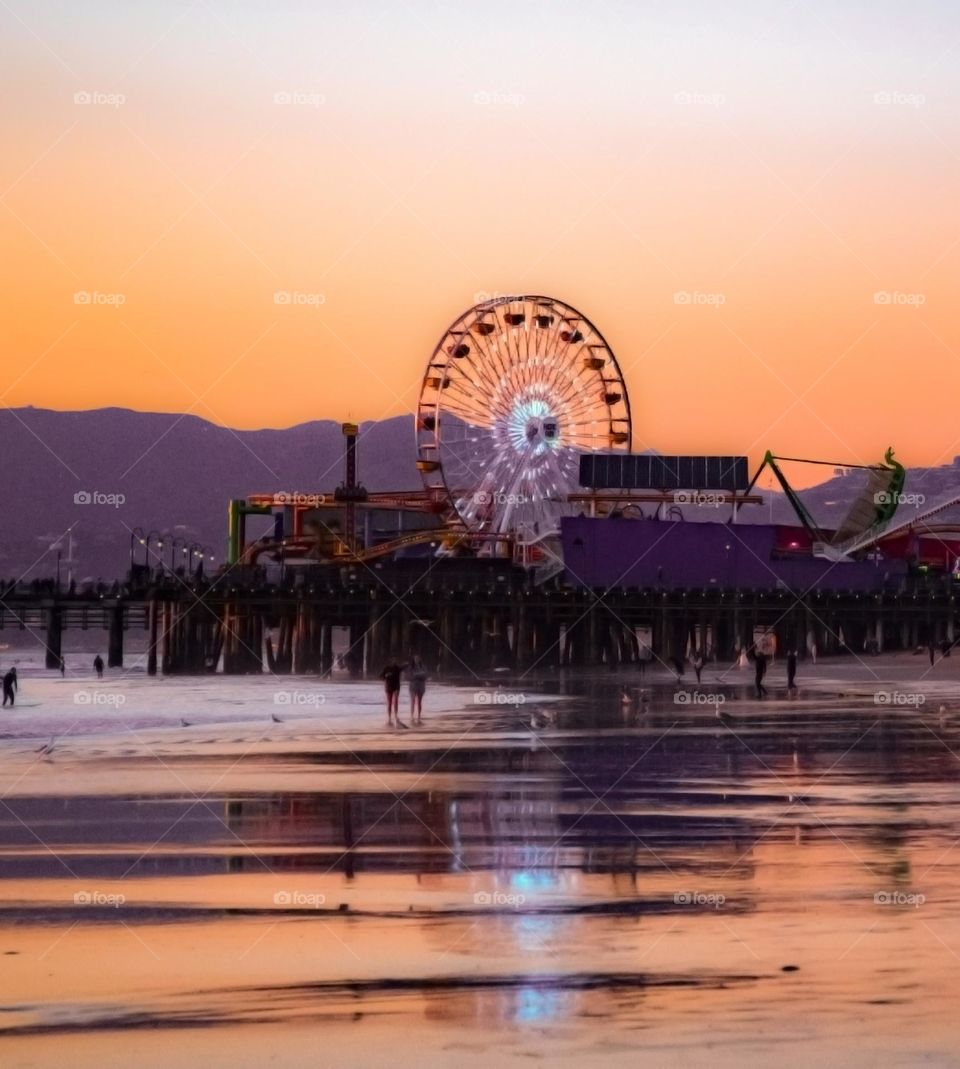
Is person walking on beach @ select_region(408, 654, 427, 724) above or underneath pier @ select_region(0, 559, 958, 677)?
underneath

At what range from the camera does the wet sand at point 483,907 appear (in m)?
10.3

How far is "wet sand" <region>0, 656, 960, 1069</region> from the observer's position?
33.9 ft

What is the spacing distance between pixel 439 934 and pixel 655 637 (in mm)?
67706

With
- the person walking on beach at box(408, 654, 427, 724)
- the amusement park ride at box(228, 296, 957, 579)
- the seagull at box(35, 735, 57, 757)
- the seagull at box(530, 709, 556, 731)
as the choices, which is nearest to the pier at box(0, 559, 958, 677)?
the amusement park ride at box(228, 296, 957, 579)

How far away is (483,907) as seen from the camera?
13.7 meters

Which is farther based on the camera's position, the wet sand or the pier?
the pier

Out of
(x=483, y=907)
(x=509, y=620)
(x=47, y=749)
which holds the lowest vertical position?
(x=483, y=907)

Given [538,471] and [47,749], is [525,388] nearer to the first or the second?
[538,471]

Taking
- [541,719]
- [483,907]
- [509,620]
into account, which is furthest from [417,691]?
[509,620]

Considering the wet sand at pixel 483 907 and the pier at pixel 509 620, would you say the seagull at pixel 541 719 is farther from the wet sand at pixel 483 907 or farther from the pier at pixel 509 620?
the pier at pixel 509 620

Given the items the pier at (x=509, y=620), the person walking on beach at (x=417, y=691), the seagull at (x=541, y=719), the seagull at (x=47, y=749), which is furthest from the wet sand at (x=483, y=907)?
the pier at (x=509, y=620)

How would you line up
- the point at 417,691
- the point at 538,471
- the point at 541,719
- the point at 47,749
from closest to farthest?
the point at 47,749, the point at 417,691, the point at 541,719, the point at 538,471

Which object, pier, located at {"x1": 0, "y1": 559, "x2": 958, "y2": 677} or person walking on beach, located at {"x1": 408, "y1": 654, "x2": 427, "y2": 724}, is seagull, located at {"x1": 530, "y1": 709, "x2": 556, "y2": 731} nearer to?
person walking on beach, located at {"x1": 408, "y1": 654, "x2": 427, "y2": 724}

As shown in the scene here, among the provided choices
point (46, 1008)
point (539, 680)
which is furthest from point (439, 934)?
point (539, 680)
